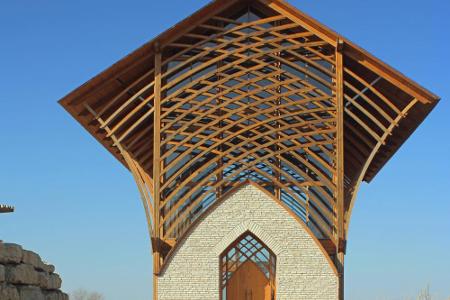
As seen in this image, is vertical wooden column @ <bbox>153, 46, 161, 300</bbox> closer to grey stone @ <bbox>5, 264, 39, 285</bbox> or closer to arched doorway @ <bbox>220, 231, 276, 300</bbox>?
arched doorway @ <bbox>220, 231, 276, 300</bbox>

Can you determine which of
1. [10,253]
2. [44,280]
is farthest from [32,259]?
[10,253]

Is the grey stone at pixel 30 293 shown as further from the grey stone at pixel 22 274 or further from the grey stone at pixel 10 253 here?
the grey stone at pixel 10 253

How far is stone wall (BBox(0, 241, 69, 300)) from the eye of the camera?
10484 millimetres

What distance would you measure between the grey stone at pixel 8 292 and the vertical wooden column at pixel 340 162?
37.2ft

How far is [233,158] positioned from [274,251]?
2770 millimetres

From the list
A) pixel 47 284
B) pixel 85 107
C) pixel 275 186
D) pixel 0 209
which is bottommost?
pixel 47 284

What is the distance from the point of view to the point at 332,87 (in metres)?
21.4

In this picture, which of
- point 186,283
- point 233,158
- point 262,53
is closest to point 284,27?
point 262,53

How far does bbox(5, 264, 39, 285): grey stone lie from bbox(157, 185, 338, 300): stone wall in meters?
9.03

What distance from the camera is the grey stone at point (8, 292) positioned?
10273 millimetres

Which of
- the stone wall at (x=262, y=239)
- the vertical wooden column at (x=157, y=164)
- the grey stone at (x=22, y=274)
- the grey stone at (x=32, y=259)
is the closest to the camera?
the grey stone at (x=22, y=274)

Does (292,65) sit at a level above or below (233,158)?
above

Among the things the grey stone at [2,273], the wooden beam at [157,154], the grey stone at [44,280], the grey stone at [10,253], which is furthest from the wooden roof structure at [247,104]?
the grey stone at [2,273]

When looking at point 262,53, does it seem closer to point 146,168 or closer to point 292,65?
point 292,65
